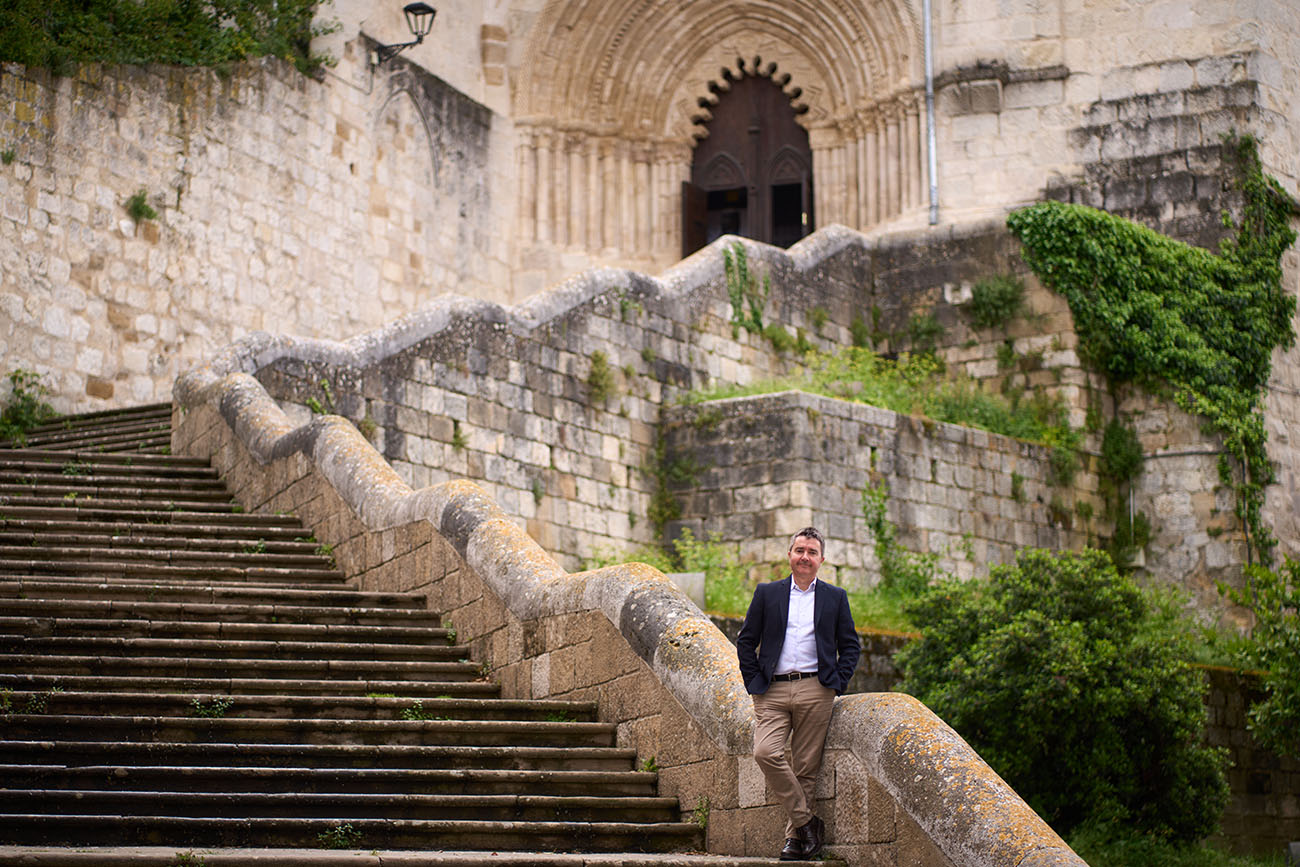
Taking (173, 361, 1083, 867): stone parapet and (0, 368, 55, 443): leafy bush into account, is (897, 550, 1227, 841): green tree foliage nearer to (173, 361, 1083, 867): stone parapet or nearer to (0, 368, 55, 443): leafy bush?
(173, 361, 1083, 867): stone parapet

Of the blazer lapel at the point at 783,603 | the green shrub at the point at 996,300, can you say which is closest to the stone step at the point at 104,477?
the blazer lapel at the point at 783,603

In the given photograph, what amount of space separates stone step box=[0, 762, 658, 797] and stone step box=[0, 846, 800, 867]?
539mm

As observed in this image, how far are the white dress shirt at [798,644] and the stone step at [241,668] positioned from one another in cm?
225

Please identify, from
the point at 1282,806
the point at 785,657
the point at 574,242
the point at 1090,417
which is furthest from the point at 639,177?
the point at 785,657

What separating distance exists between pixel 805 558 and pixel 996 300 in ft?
38.3

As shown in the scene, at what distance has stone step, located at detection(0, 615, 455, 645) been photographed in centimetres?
761

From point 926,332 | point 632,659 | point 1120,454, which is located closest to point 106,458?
point 632,659

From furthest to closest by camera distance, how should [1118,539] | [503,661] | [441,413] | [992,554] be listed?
1. [1118,539]
2. [992,554]
3. [441,413]
4. [503,661]

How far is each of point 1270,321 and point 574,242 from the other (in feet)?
25.7

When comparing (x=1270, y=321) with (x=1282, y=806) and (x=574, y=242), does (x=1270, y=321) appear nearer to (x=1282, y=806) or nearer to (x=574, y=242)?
(x=1282, y=806)

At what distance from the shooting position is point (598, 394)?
1486 centimetres

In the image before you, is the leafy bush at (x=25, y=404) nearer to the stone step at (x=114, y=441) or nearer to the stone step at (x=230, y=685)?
the stone step at (x=114, y=441)

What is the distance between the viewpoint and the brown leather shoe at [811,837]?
6188mm

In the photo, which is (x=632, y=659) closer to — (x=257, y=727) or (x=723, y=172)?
(x=257, y=727)
